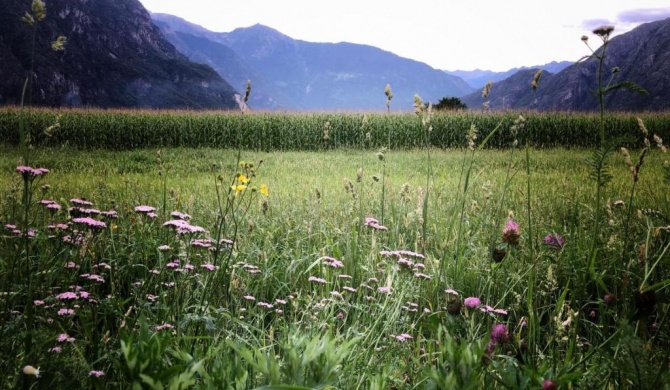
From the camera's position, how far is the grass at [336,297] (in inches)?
40.3

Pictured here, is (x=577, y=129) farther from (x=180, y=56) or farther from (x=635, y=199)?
(x=180, y=56)

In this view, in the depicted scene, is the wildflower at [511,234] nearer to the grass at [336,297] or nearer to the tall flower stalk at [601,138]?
the grass at [336,297]

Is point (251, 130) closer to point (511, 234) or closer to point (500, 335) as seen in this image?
point (511, 234)

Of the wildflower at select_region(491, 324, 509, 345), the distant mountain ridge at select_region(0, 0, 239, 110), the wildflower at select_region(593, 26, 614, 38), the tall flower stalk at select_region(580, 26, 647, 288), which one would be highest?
the distant mountain ridge at select_region(0, 0, 239, 110)

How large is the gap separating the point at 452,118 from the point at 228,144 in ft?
32.8

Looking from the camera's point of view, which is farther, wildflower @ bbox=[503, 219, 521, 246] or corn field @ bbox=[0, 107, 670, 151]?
corn field @ bbox=[0, 107, 670, 151]

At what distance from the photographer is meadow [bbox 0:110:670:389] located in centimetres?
105

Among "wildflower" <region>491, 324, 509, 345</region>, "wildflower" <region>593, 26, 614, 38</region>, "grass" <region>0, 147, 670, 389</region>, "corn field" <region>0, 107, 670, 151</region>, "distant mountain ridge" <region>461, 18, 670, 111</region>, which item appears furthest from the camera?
"distant mountain ridge" <region>461, 18, 670, 111</region>

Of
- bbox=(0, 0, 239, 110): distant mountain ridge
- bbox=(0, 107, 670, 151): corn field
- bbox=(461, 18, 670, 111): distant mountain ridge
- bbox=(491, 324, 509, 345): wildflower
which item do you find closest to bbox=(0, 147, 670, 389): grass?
bbox=(491, 324, 509, 345): wildflower

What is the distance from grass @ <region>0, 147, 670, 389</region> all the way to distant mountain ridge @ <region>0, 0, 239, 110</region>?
9777cm

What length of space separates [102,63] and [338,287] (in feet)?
497

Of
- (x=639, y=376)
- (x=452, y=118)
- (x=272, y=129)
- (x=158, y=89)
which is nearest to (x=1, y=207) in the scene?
(x=639, y=376)

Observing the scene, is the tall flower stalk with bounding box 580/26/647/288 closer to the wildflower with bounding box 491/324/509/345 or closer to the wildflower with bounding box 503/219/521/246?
the wildflower with bounding box 503/219/521/246

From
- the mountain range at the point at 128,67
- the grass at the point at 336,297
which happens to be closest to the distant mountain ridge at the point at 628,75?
the mountain range at the point at 128,67
